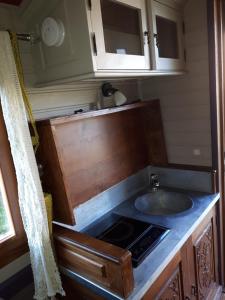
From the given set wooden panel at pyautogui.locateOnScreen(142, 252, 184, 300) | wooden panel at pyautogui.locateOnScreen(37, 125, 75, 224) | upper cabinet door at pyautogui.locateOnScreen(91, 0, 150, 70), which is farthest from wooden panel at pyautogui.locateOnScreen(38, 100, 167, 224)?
wooden panel at pyautogui.locateOnScreen(142, 252, 184, 300)

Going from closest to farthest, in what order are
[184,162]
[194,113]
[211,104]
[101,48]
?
[101,48]
[211,104]
[194,113]
[184,162]

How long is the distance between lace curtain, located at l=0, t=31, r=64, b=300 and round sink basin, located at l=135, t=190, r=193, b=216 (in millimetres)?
759

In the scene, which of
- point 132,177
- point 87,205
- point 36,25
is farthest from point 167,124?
point 36,25

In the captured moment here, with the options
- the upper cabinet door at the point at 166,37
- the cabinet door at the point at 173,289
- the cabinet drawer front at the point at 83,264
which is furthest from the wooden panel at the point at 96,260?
the upper cabinet door at the point at 166,37

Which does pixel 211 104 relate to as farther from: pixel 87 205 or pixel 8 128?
pixel 8 128

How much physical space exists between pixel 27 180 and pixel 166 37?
1.14 meters

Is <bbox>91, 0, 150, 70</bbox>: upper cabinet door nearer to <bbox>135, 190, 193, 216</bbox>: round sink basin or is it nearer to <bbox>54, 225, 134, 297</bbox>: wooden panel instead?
<bbox>54, 225, 134, 297</bbox>: wooden panel

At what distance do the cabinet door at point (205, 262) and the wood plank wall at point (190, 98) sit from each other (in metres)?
0.50

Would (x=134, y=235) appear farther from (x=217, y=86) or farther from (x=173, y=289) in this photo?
(x=217, y=86)

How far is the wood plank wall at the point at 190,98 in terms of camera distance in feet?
5.25

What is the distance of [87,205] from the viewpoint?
1470mm

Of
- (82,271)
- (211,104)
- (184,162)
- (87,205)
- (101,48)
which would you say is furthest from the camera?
(184,162)

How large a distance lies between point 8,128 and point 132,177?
103 cm

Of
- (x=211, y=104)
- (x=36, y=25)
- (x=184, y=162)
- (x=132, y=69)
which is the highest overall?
(x=36, y=25)
